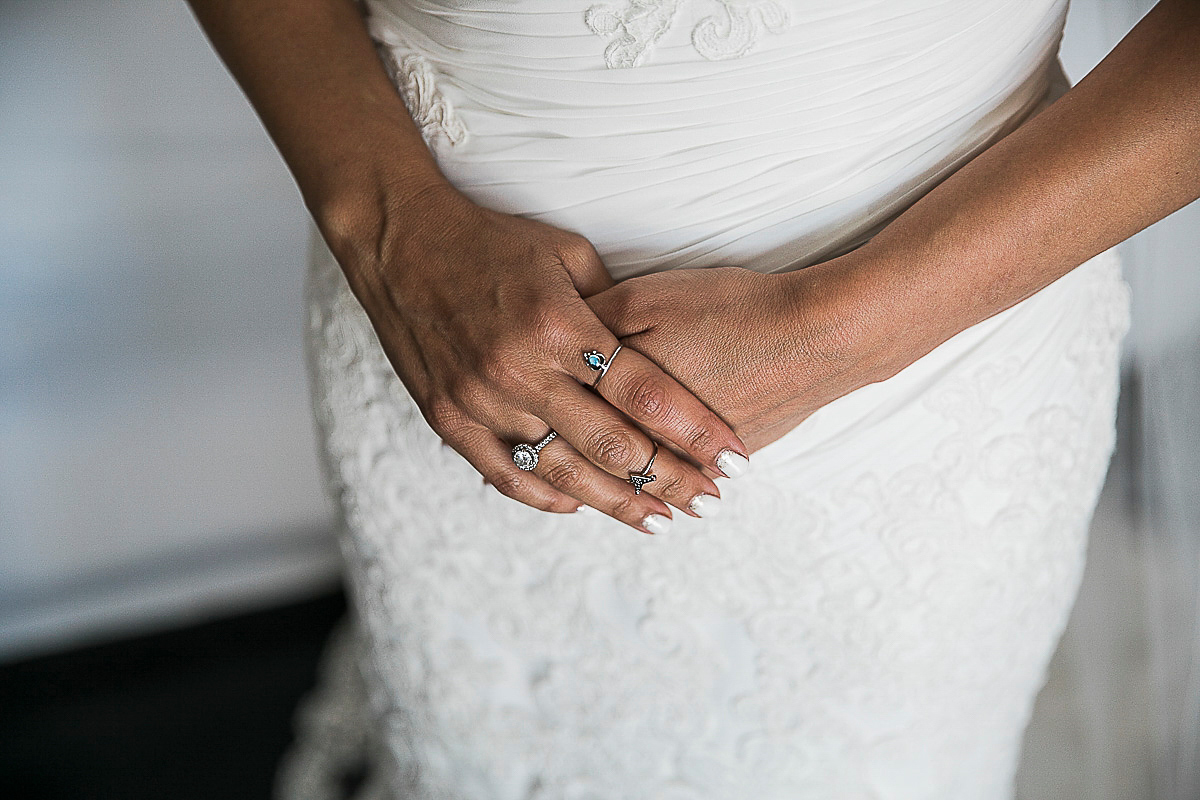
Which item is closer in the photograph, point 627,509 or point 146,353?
point 627,509

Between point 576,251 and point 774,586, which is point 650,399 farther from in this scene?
point 774,586

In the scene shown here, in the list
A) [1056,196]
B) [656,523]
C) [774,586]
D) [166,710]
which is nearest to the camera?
[1056,196]

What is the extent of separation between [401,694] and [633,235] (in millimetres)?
637

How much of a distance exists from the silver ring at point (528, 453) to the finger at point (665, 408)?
73 mm

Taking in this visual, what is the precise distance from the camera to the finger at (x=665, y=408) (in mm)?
677

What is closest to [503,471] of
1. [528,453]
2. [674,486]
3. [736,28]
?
[528,453]

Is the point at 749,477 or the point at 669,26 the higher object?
the point at 669,26

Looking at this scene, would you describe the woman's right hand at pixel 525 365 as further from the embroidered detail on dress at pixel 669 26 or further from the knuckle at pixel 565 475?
the embroidered detail on dress at pixel 669 26

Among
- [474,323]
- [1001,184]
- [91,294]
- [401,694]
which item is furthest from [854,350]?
[91,294]

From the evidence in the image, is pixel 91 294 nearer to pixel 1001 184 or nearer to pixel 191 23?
pixel 191 23

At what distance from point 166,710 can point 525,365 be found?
174 centimetres

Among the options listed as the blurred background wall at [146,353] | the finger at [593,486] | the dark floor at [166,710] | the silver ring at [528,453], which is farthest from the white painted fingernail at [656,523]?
the dark floor at [166,710]

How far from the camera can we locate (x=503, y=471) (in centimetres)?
78

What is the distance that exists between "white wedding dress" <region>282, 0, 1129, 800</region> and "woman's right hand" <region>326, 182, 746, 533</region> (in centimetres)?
10
